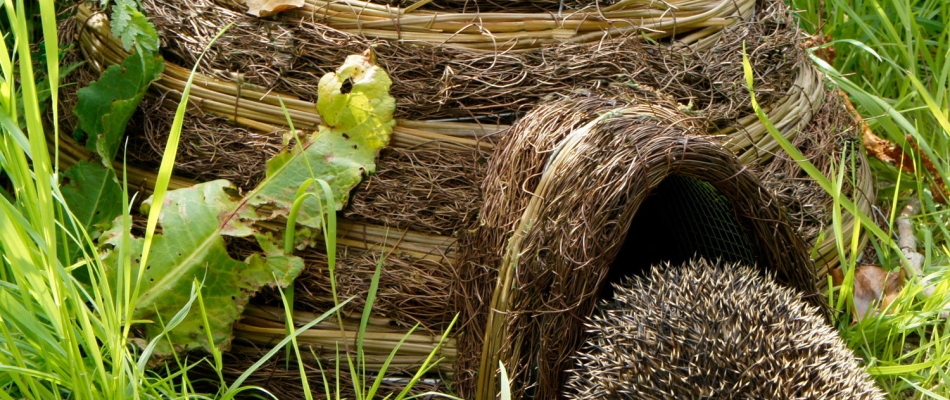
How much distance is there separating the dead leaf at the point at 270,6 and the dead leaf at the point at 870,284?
6.74 feet

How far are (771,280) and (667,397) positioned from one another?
55 centimetres

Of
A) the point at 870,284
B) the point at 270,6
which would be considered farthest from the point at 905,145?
the point at 270,6

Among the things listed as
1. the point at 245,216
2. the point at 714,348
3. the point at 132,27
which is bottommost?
the point at 714,348

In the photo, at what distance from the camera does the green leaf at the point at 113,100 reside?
2596 millimetres

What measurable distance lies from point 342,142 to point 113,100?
78cm

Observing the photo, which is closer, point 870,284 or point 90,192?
point 90,192

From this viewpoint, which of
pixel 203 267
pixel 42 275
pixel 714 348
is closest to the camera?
pixel 42 275

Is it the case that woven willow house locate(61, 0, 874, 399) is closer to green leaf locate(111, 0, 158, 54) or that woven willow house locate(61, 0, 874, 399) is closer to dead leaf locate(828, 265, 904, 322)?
green leaf locate(111, 0, 158, 54)

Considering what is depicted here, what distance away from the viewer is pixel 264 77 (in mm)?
2559

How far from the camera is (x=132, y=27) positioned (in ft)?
8.06

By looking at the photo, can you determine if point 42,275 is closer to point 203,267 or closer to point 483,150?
point 203,267

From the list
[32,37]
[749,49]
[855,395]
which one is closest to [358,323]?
[855,395]

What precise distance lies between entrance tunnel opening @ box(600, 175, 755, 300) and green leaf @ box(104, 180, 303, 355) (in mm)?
1128

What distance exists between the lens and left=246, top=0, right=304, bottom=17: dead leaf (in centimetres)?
254
